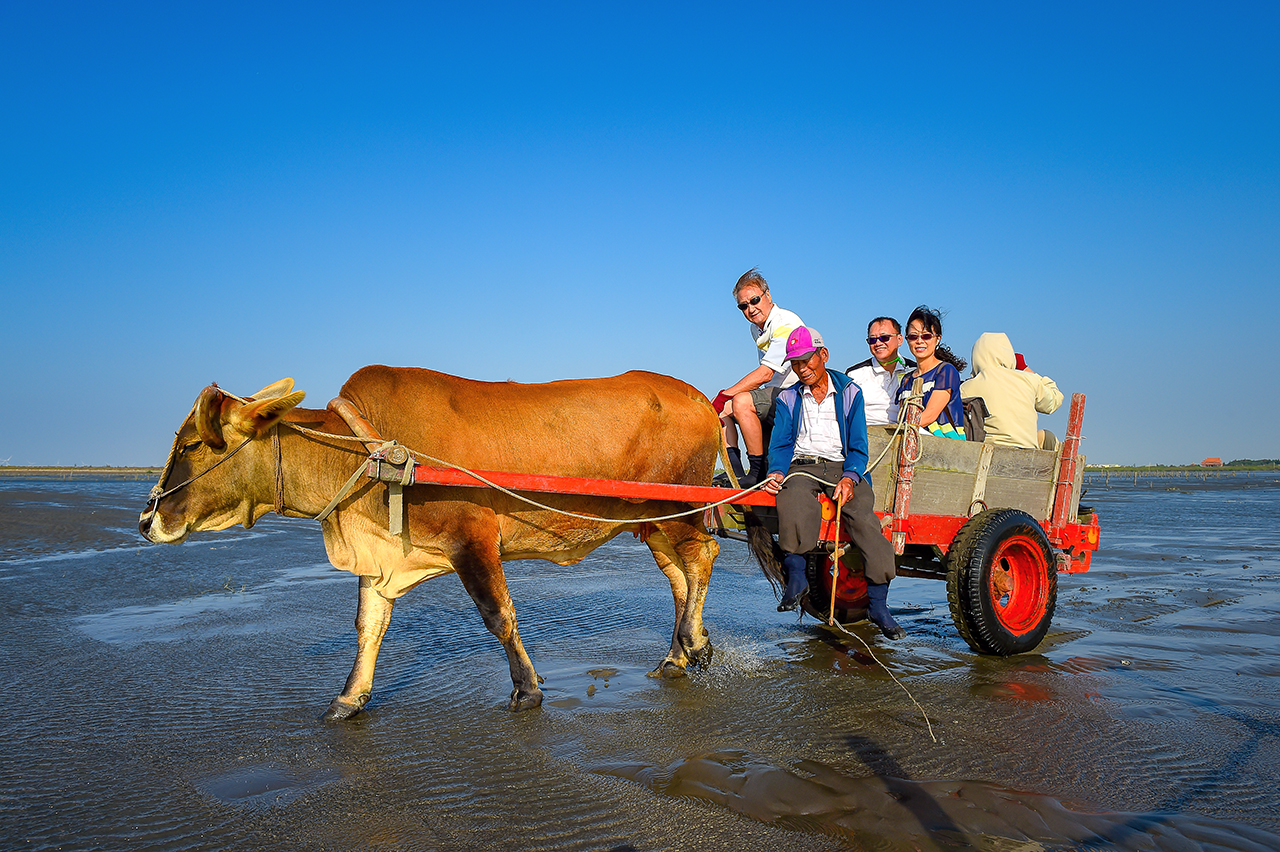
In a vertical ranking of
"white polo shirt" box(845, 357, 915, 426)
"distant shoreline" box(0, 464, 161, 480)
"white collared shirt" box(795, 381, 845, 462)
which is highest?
"white polo shirt" box(845, 357, 915, 426)

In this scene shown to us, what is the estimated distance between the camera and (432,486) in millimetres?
4867

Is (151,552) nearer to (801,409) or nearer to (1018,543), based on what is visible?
(801,409)

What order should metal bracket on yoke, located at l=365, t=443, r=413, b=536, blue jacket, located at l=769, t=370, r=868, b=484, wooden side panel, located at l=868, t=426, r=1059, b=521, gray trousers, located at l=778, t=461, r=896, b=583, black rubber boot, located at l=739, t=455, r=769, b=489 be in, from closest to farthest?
1. metal bracket on yoke, located at l=365, t=443, r=413, b=536
2. gray trousers, located at l=778, t=461, r=896, b=583
3. blue jacket, located at l=769, t=370, r=868, b=484
4. wooden side panel, located at l=868, t=426, r=1059, b=521
5. black rubber boot, located at l=739, t=455, r=769, b=489

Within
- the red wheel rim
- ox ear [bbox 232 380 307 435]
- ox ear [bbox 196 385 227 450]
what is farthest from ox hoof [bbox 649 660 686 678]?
ox ear [bbox 196 385 227 450]

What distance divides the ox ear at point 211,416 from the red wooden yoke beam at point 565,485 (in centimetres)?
109

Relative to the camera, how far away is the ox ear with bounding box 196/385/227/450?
4594mm

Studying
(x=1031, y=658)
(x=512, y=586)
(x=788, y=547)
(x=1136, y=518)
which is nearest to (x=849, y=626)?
(x=1031, y=658)

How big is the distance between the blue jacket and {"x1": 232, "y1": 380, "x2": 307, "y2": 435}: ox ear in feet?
10.2

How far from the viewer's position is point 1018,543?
6.08 meters

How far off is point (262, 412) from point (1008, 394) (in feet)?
18.5

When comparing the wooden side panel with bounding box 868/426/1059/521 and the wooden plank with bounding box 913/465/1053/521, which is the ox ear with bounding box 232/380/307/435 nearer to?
the wooden side panel with bounding box 868/426/1059/521

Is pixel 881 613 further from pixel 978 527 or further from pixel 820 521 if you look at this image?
pixel 820 521

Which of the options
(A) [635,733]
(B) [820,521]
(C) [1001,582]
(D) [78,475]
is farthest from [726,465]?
(D) [78,475]

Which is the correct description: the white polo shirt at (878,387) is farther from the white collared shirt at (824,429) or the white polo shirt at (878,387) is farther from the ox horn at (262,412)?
the ox horn at (262,412)
